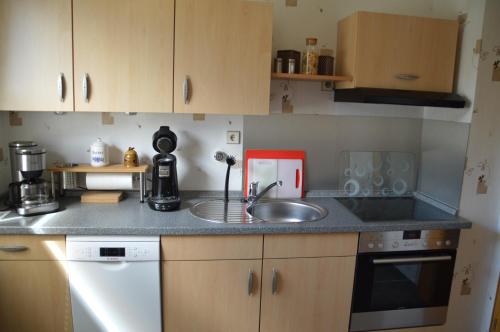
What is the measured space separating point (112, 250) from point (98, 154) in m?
0.63

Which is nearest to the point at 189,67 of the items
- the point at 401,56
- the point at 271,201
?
the point at 271,201

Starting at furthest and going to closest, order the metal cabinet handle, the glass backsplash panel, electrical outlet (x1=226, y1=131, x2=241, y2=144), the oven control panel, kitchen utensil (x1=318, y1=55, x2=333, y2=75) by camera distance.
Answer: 1. the glass backsplash panel
2. electrical outlet (x1=226, y1=131, x2=241, y2=144)
3. kitchen utensil (x1=318, y1=55, x2=333, y2=75)
4. the oven control panel
5. the metal cabinet handle

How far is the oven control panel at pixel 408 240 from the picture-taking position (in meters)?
1.98

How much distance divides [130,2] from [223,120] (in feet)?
2.72

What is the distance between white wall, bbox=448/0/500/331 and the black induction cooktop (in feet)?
0.61

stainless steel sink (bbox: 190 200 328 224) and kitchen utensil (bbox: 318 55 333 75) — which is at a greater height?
kitchen utensil (bbox: 318 55 333 75)

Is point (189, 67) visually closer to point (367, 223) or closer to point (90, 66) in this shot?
point (90, 66)

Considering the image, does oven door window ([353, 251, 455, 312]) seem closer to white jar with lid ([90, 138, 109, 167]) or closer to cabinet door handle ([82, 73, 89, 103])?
white jar with lid ([90, 138, 109, 167])

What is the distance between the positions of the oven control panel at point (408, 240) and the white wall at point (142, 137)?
87 centimetres

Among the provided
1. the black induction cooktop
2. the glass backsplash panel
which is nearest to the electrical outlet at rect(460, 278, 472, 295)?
the black induction cooktop

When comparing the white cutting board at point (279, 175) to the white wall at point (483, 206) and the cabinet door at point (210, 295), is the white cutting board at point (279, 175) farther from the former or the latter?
the white wall at point (483, 206)

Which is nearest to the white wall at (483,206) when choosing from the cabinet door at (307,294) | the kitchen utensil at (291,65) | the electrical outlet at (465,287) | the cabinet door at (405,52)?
the electrical outlet at (465,287)

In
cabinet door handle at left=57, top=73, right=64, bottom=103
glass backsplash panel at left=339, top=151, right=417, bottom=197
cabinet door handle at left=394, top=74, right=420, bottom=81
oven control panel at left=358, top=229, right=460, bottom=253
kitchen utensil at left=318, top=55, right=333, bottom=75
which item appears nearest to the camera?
cabinet door handle at left=57, top=73, right=64, bottom=103

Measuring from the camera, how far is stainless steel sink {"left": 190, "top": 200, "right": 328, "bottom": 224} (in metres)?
2.03
